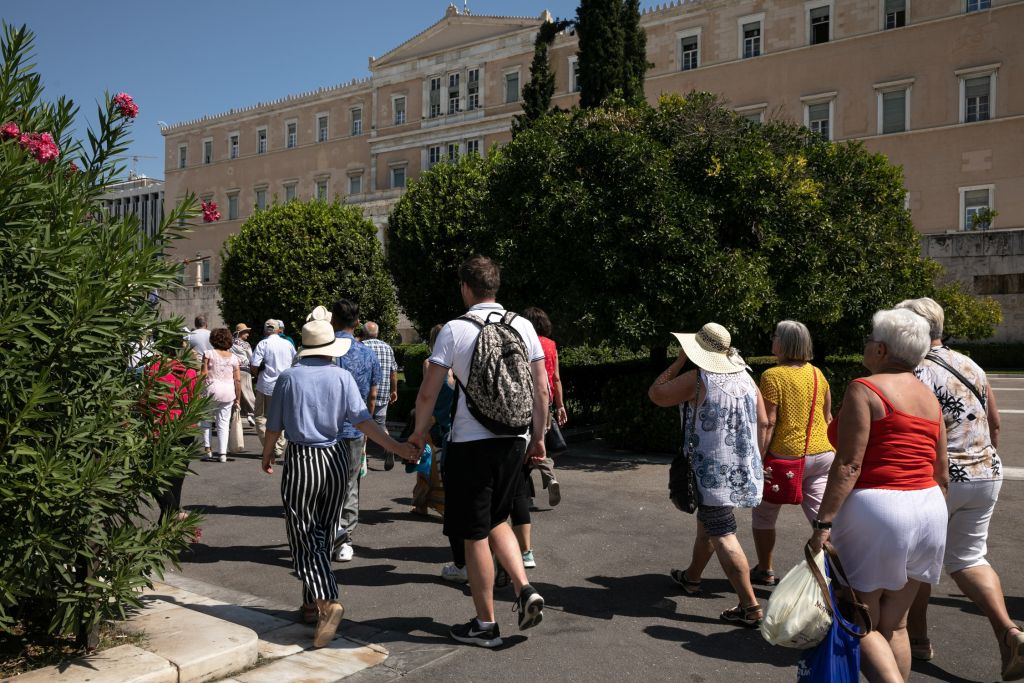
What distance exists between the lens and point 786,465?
543cm

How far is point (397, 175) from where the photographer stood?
54812mm

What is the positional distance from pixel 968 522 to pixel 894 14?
38.7 meters

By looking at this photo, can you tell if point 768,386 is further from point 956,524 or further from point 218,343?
point 218,343

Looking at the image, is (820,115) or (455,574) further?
(820,115)

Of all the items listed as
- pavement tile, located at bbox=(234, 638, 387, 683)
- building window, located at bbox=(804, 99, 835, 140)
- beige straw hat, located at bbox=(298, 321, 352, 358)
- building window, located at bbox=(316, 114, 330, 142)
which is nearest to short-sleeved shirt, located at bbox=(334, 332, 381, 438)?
beige straw hat, located at bbox=(298, 321, 352, 358)

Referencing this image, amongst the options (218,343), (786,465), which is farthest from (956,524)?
(218,343)

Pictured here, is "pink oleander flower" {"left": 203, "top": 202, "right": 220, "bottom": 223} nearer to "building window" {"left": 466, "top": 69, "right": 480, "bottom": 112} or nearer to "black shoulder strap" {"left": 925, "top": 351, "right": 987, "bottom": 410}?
"black shoulder strap" {"left": 925, "top": 351, "right": 987, "bottom": 410}

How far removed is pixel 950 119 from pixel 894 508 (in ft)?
124

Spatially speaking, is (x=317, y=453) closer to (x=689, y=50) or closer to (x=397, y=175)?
(x=689, y=50)

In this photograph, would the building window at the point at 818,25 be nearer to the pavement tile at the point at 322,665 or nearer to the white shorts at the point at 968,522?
the white shorts at the point at 968,522

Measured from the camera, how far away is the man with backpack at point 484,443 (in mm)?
4465

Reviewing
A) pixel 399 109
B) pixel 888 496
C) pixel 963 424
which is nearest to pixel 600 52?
pixel 963 424

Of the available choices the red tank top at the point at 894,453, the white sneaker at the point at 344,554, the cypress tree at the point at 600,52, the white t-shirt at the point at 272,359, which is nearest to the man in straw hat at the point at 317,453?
the white sneaker at the point at 344,554

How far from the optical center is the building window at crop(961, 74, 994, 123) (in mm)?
35062
